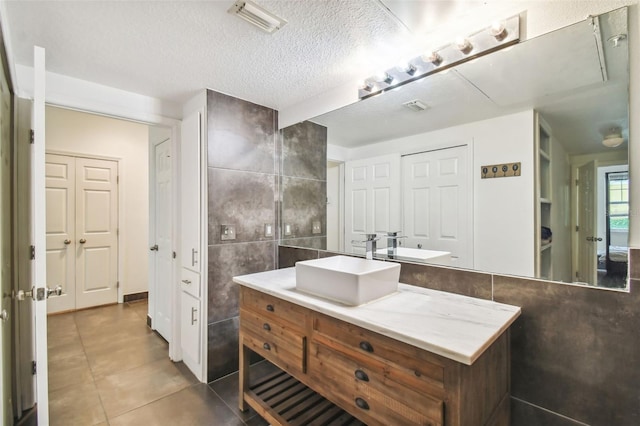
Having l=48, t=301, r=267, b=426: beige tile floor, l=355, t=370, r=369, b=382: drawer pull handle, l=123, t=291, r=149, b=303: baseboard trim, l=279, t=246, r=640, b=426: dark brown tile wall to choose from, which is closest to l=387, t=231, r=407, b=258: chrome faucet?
l=279, t=246, r=640, b=426: dark brown tile wall

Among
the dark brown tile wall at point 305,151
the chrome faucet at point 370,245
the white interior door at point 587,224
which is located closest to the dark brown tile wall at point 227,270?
the dark brown tile wall at point 305,151

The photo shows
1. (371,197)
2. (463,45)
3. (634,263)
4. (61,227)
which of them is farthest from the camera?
(61,227)

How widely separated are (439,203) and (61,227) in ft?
14.7

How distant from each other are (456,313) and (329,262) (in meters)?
0.88

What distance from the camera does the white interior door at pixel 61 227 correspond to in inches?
139

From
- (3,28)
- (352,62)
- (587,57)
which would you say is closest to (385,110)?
(352,62)

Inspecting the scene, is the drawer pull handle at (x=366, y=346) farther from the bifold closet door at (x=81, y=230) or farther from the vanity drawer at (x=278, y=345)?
the bifold closet door at (x=81, y=230)

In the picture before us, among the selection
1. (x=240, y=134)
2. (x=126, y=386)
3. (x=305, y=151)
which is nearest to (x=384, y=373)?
(x=305, y=151)

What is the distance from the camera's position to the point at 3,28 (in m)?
1.29

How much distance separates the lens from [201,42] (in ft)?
5.08

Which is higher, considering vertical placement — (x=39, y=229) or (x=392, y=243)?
(x=39, y=229)

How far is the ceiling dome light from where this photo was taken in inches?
43.7

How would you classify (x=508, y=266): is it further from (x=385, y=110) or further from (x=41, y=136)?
(x=41, y=136)

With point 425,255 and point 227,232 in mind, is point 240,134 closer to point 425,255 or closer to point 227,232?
point 227,232
